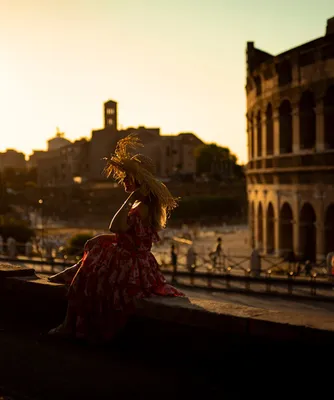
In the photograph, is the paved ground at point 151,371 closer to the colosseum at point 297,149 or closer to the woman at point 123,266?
the woman at point 123,266

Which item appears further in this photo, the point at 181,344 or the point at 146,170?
the point at 146,170

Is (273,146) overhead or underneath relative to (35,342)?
overhead

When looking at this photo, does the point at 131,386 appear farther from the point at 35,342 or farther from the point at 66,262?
the point at 66,262

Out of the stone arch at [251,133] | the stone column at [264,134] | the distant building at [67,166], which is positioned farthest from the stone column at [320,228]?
the distant building at [67,166]

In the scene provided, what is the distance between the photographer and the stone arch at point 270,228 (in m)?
32.3

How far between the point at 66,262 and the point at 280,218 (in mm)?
9075

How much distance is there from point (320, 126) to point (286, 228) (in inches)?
192

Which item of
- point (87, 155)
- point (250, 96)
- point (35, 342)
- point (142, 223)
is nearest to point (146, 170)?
point (142, 223)

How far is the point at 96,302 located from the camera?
7.28 metres

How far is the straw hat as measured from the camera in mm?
7469

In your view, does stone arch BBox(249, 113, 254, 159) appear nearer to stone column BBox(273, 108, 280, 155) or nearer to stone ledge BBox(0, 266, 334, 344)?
stone column BBox(273, 108, 280, 155)

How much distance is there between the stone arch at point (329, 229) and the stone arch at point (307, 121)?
273 centimetres

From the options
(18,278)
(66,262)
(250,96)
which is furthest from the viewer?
(250,96)

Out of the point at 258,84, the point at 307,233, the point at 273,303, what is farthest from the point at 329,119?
the point at 273,303
